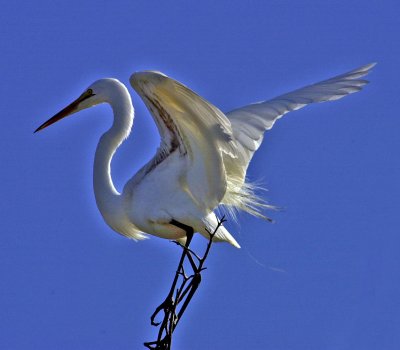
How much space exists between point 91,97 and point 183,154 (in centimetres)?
135

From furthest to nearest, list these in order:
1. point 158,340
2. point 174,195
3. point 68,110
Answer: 1. point 68,110
2. point 174,195
3. point 158,340

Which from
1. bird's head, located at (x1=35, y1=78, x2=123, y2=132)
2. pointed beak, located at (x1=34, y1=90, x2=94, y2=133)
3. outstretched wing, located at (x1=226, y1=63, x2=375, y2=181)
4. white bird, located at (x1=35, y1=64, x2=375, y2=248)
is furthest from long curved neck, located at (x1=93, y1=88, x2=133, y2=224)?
outstretched wing, located at (x1=226, y1=63, x2=375, y2=181)

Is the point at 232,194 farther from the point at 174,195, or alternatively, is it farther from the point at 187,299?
the point at 187,299

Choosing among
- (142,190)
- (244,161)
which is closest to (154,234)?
(142,190)

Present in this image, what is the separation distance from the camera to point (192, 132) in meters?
6.93

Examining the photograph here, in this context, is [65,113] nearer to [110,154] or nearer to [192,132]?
[110,154]

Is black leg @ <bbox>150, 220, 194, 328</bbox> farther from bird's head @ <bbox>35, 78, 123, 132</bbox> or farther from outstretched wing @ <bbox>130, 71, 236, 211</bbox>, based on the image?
bird's head @ <bbox>35, 78, 123, 132</bbox>

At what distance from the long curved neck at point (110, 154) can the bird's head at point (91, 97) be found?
11 cm

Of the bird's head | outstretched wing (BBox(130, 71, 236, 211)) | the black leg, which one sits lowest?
the black leg

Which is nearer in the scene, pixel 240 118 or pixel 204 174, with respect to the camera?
pixel 204 174

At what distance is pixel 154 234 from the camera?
24.6 feet

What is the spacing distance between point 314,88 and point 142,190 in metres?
1.50

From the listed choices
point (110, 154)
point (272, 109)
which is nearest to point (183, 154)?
point (110, 154)

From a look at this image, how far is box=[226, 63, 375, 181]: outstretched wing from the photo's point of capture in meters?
7.63
